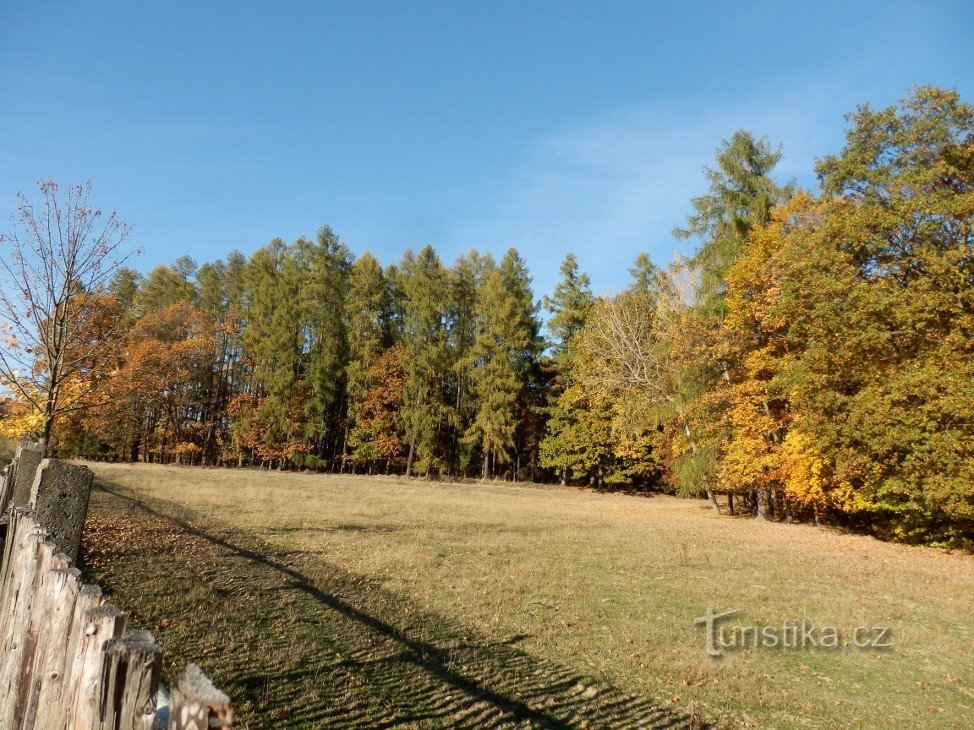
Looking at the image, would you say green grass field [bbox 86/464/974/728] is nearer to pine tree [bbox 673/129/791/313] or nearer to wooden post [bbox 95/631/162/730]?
wooden post [bbox 95/631/162/730]

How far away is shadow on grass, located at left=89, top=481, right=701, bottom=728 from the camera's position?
15.2 ft

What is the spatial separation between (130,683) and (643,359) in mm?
29160

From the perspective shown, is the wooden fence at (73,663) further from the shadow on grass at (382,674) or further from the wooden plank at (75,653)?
the shadow on grass at (382,674)

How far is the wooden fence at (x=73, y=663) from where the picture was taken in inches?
53.5

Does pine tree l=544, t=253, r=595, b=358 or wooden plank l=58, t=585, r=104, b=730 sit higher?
pine tree l=544, t=253, r=595, b=358

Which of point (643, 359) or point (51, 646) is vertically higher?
point (643, 359)

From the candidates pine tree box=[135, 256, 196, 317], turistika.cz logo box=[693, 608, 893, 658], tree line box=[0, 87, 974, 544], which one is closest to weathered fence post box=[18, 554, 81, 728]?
turistika.cz logo box=[693, 608, 893, 658]

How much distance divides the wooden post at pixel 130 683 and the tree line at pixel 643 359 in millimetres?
10625

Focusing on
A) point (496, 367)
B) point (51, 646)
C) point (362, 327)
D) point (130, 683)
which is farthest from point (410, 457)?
point (130, 683)

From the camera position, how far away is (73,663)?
1935mm

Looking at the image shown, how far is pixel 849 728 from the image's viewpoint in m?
5.00

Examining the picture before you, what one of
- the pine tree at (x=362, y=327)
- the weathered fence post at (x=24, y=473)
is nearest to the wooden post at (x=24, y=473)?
the weathered fence post at (x=24, y=473)

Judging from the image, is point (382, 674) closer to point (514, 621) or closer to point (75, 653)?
point (514, 621)

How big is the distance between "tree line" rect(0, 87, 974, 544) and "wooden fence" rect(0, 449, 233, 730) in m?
8.73
